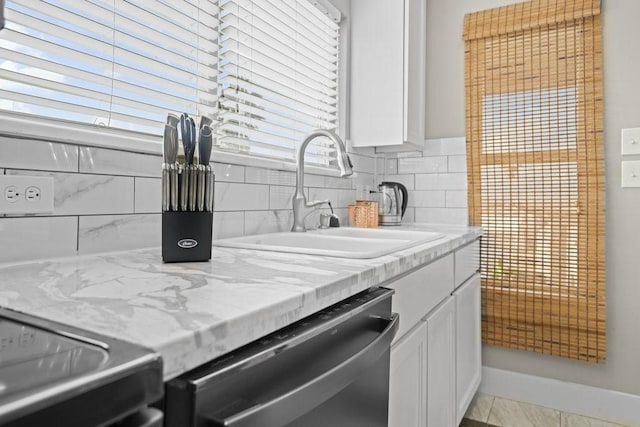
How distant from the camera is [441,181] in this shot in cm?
260

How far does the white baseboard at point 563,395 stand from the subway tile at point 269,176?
1.57 metres

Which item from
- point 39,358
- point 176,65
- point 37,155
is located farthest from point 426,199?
point 39,358

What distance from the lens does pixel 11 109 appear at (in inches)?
39.2

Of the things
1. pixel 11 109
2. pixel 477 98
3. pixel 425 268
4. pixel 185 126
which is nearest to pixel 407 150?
pixel 477 98

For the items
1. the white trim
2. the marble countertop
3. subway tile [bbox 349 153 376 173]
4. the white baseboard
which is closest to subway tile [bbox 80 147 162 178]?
the white trim

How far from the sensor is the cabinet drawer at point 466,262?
188 cm

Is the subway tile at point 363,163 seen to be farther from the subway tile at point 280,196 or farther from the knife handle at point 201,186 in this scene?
the knife handle at point 201,186

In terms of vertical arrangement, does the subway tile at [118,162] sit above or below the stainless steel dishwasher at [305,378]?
above

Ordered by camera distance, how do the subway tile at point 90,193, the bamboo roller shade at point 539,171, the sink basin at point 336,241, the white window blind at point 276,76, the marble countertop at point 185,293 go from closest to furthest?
the marble countertop at point 185,293 < the subway tile at point 90,193 < the sink basin at point 336,241 < the white window blind at point 276,76 < the bamboo roller shade at point 539,171

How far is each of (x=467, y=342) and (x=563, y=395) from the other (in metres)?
0.70

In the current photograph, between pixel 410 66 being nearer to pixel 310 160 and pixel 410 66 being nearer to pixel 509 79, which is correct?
pixel 509 79

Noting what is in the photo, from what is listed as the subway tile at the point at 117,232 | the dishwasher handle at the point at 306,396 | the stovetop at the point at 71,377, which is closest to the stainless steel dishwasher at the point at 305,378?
the dishwasher handle at the point at 306,396

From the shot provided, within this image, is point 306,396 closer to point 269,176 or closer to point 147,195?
Answer: point 147,195

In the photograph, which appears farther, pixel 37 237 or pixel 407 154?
pixel 407 154
